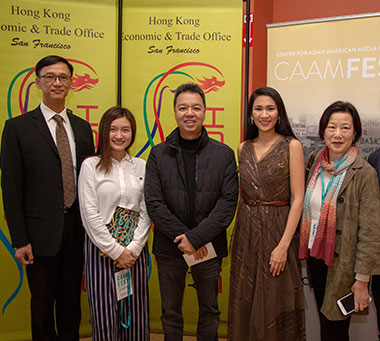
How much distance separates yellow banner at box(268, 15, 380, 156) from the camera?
2.69 meters

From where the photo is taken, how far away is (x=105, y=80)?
2.97 metres

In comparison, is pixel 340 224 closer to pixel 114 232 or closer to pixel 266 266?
pixel 266 266

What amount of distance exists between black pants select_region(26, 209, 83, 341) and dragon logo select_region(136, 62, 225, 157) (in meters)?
1.07

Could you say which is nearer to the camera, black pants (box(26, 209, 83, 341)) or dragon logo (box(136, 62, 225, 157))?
black pants (box(26, 209, 83, 341))

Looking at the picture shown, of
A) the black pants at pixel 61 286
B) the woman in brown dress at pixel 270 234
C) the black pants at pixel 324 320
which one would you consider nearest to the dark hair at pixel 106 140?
the black pants at pixel 61 286

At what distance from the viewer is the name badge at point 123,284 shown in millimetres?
2104

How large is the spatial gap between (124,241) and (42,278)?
0.54 m

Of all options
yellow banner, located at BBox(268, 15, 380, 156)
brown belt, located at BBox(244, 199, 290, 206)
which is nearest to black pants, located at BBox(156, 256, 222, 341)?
brown belt, located at BBox(244, 199, 290, 206)

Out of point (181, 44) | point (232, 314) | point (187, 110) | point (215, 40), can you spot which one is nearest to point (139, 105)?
point (181, 44)

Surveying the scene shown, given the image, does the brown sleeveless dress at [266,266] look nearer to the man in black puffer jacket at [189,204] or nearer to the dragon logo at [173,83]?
the man in black puffer jacket at [189,204]

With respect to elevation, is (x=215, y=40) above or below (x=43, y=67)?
above

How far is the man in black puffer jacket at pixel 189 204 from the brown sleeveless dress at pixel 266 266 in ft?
0.44

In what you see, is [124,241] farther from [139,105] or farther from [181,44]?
[181,44]

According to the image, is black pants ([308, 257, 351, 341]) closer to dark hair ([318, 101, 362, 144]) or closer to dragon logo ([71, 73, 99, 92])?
dark hair ([318, 101, 362, 144])
